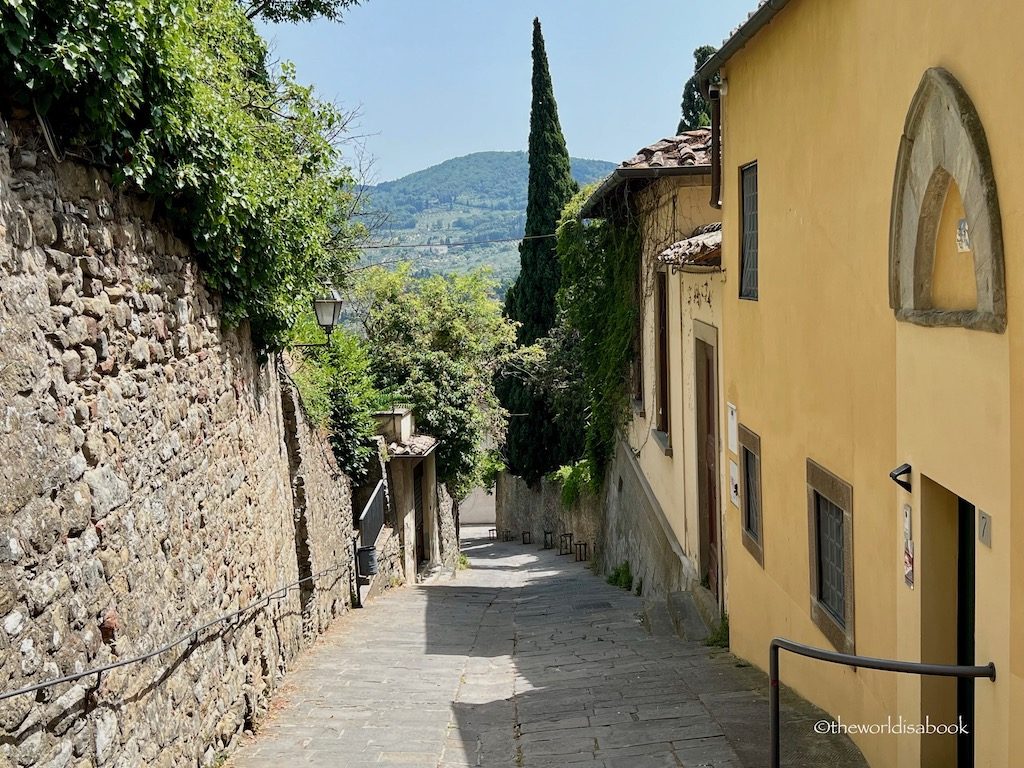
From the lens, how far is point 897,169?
514cm

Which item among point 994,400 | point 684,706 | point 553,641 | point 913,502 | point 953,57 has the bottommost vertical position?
point 553,641

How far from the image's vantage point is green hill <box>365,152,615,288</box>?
11788 centimetres

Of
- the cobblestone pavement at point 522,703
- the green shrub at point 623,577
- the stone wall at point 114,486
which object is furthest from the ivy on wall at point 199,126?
the green shrub at point 623,577

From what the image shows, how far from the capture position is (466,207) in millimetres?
161000

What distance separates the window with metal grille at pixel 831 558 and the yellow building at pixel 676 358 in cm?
367

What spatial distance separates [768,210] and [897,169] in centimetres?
296

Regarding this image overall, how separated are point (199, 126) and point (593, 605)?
10570 millimetres

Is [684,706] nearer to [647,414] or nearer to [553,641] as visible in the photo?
[553,641]

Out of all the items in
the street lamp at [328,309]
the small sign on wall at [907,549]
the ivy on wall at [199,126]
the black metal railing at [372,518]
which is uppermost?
the ivy on wall at [199,126]

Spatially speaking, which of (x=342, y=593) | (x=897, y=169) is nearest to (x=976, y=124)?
(x=897, y=169)

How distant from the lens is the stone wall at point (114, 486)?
4.18m

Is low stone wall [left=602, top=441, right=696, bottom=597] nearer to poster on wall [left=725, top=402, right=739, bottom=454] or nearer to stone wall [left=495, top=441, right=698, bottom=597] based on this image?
stone wall [left=495, top=441, right=698, bottom=597]

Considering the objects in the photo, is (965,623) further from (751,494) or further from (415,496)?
(415,496)

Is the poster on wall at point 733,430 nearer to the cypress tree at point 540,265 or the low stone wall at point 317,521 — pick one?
the low stone wall at point 317,521
